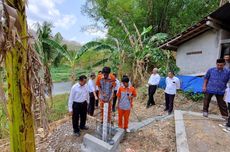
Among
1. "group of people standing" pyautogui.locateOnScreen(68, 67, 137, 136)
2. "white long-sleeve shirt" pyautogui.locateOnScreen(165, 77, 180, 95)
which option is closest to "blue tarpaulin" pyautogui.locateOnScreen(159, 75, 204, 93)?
"white long-sleeve shirt" pyautogui.locateOnScreen(165, 77, 180, 95)

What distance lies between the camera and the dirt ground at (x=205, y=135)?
4889 millimetres

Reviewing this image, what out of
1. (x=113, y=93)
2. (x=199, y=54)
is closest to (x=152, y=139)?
(x=113, y=93)

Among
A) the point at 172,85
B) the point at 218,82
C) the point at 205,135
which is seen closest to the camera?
the point at 205,135

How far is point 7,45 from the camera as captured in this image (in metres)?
1.51

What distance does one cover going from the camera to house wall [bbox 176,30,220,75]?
905 centimetres

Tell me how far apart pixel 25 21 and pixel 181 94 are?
29.5 ft

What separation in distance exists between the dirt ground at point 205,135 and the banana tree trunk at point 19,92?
150 inches

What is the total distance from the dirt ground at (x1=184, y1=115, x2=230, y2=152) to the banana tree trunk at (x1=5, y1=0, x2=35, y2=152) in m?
3.82

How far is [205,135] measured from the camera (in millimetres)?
5434

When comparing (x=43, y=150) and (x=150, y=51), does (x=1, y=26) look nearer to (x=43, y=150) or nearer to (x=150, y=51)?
(x=43, y=150)

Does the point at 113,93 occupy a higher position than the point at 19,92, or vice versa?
the point at 19,92

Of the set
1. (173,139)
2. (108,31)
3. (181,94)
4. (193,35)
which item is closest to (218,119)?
(173,139)

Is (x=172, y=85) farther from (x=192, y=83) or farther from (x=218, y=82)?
(x=192, y=83)

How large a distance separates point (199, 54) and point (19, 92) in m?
9.13
